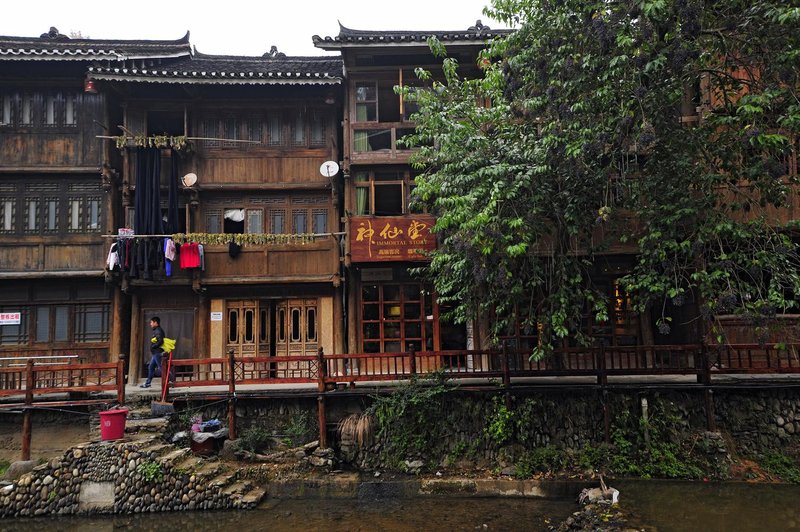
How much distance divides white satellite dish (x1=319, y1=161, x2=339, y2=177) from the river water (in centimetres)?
888

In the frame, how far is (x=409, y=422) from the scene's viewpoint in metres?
11.1

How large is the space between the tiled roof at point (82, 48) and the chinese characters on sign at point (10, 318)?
7198 mm

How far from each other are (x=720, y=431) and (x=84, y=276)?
16.8 metres

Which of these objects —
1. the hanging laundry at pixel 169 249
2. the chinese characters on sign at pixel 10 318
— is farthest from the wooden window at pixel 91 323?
the hanging laundry at pixel 169 249

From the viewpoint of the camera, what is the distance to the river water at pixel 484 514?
8484mm

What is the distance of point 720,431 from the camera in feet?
35.7

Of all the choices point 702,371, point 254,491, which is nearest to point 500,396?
point 702,371

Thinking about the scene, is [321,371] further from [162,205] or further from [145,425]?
[162,205]

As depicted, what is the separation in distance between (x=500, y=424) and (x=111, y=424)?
8.00 meters

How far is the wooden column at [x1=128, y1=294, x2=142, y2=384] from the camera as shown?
14.6 m

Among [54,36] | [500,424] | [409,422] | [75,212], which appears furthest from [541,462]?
[54,36]

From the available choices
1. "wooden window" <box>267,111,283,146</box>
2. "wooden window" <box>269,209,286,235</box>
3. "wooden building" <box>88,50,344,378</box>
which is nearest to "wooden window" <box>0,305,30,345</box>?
"wooden building" <box>88,50,344,378</box>

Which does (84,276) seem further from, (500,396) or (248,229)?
(500,396)

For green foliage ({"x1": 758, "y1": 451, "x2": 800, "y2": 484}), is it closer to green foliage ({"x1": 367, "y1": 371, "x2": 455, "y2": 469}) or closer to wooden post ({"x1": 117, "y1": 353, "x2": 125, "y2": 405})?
green foliage ({"x1": 367, "y1": 371, "x2": 455, "y2": 469})
